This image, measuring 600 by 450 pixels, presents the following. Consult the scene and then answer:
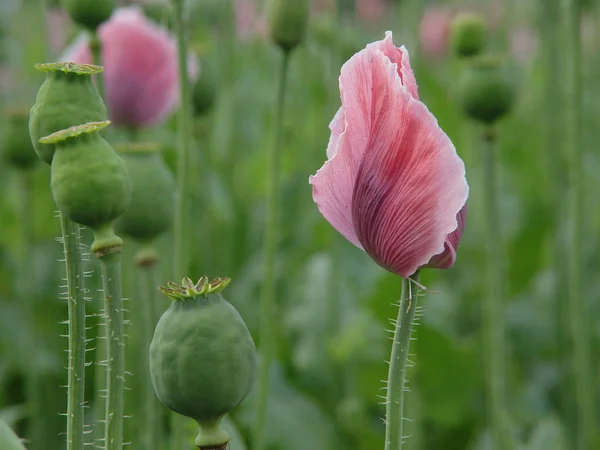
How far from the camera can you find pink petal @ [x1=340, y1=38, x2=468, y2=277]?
0.40 metres

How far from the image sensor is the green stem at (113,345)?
400 millimetres

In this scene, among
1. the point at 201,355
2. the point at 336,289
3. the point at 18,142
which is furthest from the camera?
the point at 336,289

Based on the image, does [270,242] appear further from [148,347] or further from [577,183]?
[577,183]

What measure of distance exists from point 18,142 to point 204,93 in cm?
19

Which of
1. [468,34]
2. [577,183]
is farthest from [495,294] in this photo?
[468,34]

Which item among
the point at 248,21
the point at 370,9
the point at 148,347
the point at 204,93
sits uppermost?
the point at 370,9

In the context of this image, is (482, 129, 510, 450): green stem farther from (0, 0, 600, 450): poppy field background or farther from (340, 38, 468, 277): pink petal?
(340, 38, 468, 277): pink petal

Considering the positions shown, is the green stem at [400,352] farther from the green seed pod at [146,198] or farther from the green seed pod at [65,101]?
the green seed pod at [146,198]

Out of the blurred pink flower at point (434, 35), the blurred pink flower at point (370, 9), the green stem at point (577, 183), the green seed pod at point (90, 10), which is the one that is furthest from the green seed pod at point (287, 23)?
the blurred pink flower at point (370, 9)

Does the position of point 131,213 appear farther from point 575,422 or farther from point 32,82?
point 32,82

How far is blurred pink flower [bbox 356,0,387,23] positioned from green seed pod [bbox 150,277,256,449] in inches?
134

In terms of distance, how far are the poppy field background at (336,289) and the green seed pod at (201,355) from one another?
0.40 meters

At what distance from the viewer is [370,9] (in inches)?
148

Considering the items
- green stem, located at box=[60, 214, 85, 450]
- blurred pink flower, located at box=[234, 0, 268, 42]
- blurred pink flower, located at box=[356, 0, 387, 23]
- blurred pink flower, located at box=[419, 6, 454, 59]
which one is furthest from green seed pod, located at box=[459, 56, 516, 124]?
blurred pink flower, located at box=[356, 0, 387, 23]
